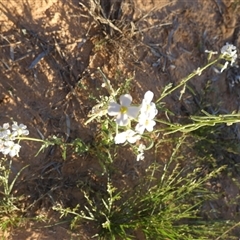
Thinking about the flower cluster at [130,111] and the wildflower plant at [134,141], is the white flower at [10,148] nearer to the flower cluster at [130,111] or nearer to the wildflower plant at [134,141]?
the wildflower plant at [134,141]

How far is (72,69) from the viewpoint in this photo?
8.39 feet

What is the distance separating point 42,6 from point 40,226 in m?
1.11

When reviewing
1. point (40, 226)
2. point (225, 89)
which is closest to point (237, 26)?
point (225, 89)

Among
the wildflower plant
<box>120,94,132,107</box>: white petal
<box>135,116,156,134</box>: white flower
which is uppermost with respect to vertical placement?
<box>120,94,132,107</box>: white petal

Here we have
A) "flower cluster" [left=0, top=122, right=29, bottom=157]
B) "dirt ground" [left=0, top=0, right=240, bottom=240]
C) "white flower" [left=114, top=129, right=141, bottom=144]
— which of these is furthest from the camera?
"dirt ground" [left=0, top=0, right=240, bottom=240]

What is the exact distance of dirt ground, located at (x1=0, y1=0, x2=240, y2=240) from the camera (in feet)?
7.95

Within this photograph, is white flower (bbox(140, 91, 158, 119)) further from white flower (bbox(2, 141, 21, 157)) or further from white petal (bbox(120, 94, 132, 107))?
white flower (bbox(2, 141, 21, 157))

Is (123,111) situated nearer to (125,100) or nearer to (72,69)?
(125,100)

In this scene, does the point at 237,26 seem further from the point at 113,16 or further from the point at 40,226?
the point at 40,226

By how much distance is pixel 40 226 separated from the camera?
7.87 ft

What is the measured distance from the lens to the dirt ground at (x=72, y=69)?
2.42 metres

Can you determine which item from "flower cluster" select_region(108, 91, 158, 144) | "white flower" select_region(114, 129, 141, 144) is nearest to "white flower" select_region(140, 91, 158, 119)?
"flower cluster" select_region(108, 91, 158, 144)

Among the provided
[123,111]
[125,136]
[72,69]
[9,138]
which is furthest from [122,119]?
[72,69]

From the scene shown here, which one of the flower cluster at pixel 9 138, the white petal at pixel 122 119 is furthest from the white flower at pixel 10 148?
the white petal at pixel 122 119
